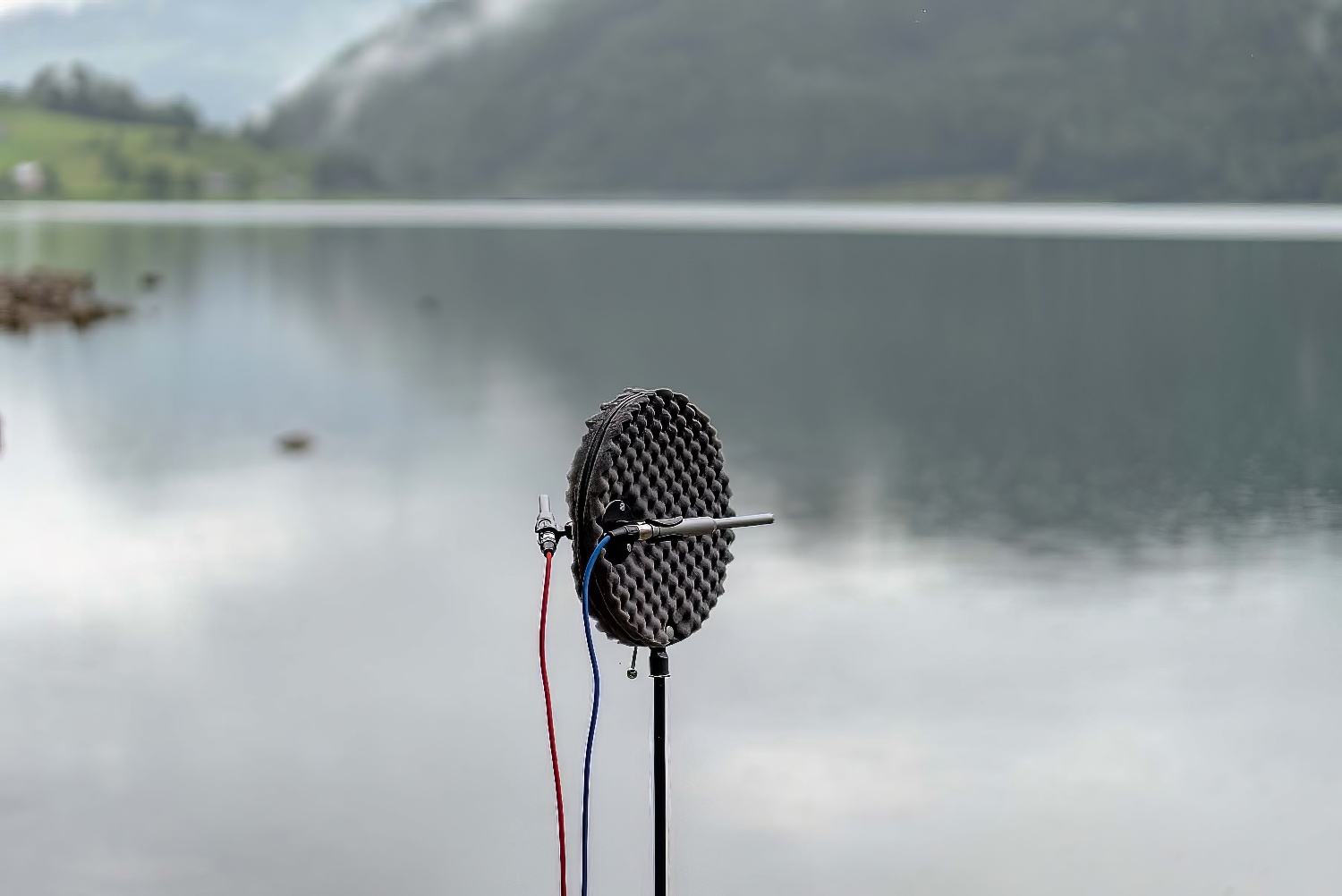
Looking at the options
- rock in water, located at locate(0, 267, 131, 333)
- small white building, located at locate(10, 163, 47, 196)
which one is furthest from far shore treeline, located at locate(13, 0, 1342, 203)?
rock in water, located at locate(0, 267, 131, 333)

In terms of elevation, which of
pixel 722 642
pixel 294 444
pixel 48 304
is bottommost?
pixel 722 642

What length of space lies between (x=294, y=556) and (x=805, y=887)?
224 inches

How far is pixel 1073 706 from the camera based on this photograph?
7.30 m

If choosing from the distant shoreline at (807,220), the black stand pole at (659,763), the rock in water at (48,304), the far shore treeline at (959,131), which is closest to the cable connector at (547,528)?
the black stand pole at (659,763)

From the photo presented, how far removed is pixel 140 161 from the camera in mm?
163500

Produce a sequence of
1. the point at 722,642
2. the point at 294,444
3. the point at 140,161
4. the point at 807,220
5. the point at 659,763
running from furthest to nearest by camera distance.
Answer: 1. the point at 140,161
2. the point at 807,220
3. the point at 294,444
4. the point at 722,642
5. the point at 659,763

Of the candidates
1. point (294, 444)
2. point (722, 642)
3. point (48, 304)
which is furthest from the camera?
point (48, 304)

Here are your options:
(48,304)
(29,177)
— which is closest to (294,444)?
(48,304)

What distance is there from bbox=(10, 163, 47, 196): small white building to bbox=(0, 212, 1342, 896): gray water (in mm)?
140623

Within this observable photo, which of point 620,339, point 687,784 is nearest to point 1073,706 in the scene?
point 687,784

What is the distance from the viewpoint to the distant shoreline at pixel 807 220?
81.5 m

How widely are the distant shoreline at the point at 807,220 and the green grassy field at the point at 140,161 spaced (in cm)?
1201

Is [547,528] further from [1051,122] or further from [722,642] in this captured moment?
[1051,122]

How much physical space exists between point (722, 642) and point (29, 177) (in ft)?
524
